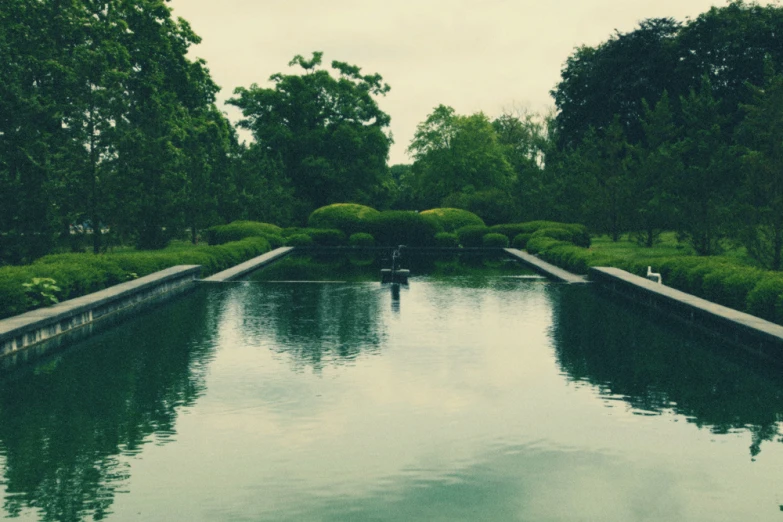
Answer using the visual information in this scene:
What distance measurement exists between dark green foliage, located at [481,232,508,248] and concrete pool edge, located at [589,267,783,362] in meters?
21.7

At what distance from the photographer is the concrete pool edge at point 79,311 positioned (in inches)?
477

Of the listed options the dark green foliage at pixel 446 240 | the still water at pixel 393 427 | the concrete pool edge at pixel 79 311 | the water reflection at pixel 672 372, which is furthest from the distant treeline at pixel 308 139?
the still water at pixel 393 427

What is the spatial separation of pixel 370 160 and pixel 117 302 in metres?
47.6

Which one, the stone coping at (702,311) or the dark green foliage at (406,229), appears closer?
the stone coping at (702,311)

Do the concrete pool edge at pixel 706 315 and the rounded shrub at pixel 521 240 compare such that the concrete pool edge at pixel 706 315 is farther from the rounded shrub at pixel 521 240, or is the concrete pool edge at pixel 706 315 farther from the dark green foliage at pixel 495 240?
the dark green foliage at pixel 495 240

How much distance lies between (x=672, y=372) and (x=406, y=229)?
34828mm

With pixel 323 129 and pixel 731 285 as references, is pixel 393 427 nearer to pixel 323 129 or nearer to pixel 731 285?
pixel 731 285

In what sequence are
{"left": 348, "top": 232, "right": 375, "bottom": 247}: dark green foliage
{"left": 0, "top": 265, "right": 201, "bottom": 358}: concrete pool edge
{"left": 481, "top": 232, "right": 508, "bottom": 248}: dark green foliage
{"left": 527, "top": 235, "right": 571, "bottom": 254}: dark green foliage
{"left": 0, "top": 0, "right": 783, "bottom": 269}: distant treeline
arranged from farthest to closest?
{"left": 348, "top": 232, "right": 375, "bottom": 247}: dark green foliage
{"left": 481, "top": 232, "right": 508, "bottom": 248}: dark green foliage
{"left": 527, "top": 235, "right": 571, "bottom": 254}: dark green foliage
{"left": 0, "top": 0, "right": 783, "bottom": 269}: distant treeline
{"left": 0, "top": 265, "right": 201, "bottom": 358}: concrete pool edge

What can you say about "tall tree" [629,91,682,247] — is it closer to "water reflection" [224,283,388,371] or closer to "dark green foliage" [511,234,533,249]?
"dark green foliage" [511,234,533,249]

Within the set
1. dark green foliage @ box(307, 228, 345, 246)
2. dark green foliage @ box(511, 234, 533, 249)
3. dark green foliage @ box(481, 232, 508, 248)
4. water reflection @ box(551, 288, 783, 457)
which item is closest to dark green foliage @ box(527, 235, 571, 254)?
dark green foliage @ box(511, 234, 533, 249)

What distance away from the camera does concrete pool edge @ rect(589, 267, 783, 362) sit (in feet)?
38.2

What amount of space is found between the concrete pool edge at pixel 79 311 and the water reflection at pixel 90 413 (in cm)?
68

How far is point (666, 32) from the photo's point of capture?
53.3 m

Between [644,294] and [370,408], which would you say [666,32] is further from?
[370,408]
